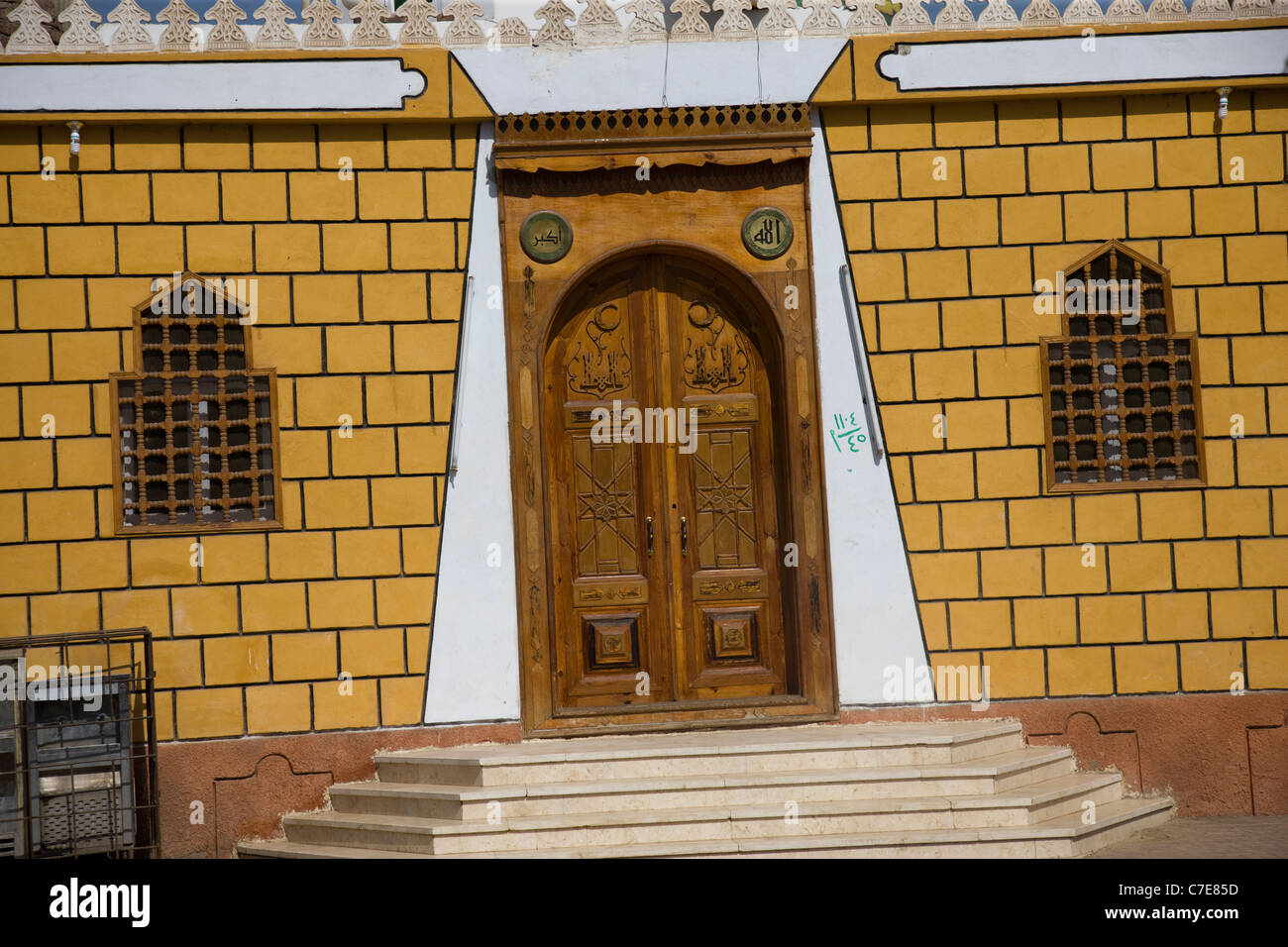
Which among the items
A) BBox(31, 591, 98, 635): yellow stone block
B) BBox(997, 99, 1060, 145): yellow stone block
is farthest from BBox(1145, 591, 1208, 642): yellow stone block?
BBox(31, 591, 98, 635): yellow stone block

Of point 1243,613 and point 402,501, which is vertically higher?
point 402,501

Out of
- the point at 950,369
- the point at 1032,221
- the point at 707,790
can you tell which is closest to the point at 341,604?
the point at 707,790

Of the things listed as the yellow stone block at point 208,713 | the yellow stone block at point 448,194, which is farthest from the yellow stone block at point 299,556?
the yellow stone block at point 448,194

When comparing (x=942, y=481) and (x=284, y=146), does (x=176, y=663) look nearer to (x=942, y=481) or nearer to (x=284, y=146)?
(x=284, y=146)

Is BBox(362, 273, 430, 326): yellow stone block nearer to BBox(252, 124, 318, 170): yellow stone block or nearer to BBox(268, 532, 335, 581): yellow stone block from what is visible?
BBox(252, 124, 318, 170): yellow stone block

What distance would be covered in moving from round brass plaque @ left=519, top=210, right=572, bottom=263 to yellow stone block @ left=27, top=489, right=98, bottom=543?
285 centimetres

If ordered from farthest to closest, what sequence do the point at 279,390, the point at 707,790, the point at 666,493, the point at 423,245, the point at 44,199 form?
the point at 666,493 < the point at 423,245 < the point at 279,390 < the point at 44,199 < the point at 707,790

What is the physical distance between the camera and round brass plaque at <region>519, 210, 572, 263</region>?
26.6 ft

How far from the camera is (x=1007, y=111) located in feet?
26.8

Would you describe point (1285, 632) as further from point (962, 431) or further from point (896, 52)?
point (896, 52)

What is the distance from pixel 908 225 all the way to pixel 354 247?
324cm

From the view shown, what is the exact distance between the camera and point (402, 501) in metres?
7.94

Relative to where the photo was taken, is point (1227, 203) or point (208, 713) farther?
point (1227, 203)

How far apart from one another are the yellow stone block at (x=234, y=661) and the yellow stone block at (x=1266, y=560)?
569 centimetres
